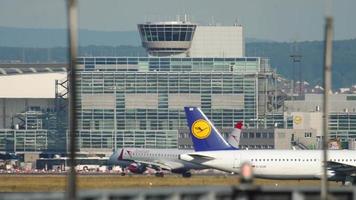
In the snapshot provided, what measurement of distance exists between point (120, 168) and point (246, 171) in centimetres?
14615

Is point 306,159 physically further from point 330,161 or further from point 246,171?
point 246,171

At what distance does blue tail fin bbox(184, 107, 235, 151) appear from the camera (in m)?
123

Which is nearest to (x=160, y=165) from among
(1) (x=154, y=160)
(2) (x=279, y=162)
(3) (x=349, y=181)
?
(1) (x=154, y=160)

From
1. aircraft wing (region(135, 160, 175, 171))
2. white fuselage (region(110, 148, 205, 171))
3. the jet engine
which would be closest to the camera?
aircraft wing (region(135, 160, 175, 171))

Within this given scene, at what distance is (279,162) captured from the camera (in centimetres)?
11606

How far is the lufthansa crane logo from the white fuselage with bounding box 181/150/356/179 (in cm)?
803

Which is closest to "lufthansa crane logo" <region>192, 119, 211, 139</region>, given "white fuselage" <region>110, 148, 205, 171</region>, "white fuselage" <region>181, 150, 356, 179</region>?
"white fuselage" <region>181, 150, 356, 179</region>

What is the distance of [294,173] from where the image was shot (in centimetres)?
11519

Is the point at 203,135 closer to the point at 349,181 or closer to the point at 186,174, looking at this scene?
the point at 349,181

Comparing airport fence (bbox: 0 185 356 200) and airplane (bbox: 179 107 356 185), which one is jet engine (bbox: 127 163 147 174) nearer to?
airplane (bbox: 179 107 356 185)

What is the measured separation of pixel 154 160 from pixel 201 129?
36391mm

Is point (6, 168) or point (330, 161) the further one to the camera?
point (6, 168)

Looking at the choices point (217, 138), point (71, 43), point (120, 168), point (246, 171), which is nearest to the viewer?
point (246, 171)

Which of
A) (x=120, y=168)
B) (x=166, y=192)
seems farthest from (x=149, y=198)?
(x=120, y=168)
